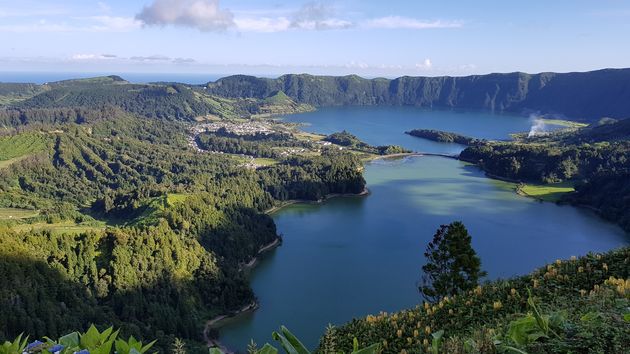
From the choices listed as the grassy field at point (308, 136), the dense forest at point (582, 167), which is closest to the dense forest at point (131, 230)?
the dense forest at point (582, 167)

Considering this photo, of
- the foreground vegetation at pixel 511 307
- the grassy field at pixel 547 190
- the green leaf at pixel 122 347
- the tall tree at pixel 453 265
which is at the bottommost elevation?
the grassy field at pixel 547 190

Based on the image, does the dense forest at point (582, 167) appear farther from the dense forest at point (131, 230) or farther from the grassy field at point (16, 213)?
the grassy field at point (16, 213)

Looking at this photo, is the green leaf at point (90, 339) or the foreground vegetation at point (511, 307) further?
the foreground vegetation at point (511, 307)

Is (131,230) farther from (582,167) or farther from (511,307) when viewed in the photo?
(582,167)

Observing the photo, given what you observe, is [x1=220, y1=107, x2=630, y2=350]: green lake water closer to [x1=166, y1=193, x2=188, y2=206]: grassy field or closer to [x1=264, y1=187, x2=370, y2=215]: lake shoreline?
[x1=264, y1=187, x2=370, y2=215]: lake shoreline

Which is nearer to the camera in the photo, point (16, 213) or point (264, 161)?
point (16, 213)

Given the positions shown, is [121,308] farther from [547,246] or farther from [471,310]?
[547,246]

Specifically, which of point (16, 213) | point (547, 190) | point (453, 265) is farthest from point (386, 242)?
point (16, 213)

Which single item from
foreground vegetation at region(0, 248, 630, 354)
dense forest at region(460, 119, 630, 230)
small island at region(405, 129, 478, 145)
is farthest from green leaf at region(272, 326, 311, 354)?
small island at region(405, 129, 478, 145)
